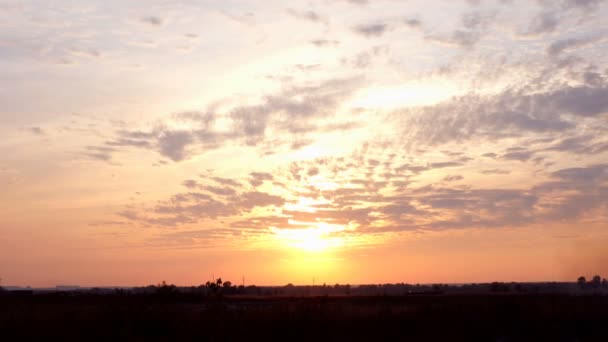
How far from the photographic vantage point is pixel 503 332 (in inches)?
1625

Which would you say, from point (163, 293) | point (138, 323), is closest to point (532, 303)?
point (138, 323)

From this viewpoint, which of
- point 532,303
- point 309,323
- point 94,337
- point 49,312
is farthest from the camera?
point 532,303

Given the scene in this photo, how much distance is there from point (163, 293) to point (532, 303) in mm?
34179

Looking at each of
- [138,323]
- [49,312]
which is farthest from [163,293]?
[138,323]

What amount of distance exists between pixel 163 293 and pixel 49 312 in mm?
30286

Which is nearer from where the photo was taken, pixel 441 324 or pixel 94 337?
pixel 94 337

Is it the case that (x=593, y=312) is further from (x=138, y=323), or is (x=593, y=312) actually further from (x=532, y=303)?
(x=138, y=323)

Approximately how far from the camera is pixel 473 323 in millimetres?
42250

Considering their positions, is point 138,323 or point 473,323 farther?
point 473,323

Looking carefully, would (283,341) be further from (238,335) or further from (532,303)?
(532,303)

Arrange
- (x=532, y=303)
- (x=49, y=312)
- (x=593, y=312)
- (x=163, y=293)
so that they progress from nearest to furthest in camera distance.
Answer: (x=49, y=312) → (x=593, y=312) → (x=532, y=303) → (x=163, y=293)

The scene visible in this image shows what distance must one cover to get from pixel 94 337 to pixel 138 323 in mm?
2558

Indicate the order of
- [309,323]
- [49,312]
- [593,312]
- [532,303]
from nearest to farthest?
[309,323]
[49,312]
[593,312]
[532,303]

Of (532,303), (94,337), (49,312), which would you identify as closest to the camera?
(94,337)
